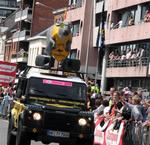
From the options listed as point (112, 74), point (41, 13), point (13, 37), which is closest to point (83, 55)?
point (112, 74)

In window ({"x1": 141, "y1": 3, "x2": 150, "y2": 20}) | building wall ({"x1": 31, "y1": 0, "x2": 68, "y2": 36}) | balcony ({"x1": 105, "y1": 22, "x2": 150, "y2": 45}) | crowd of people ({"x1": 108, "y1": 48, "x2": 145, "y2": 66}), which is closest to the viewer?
crowd of people ({"x1": 108, "y1": 48, "x2": 145, "y2": 66})

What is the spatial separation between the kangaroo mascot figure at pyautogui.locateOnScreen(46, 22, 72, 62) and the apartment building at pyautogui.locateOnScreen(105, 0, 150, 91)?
16.9 metres

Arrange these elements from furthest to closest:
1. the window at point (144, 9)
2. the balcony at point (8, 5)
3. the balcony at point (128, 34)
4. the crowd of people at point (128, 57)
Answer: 1. the balcony at point (8, 5)
2. the window at point (144, 9)
3. the balcony at point (128, 34)
4. the crowd of people at point (128, 57)

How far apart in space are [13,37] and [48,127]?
90.9 metres

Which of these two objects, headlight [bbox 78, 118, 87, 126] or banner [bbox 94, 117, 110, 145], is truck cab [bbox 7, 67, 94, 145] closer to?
headlight [bbox 78, 118, 87, 126]

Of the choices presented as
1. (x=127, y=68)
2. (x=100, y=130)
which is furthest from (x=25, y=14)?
(x=100, y=130)

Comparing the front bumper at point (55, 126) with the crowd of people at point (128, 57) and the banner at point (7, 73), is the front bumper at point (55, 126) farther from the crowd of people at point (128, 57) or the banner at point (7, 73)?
the banner at point (7, 73)

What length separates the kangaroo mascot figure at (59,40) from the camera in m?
28.9

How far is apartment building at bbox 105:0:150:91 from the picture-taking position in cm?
4722

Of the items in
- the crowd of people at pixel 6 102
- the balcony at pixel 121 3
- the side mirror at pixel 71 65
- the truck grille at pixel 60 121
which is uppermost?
the balcony at pixel 121 3

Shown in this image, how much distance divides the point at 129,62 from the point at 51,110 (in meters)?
30.8

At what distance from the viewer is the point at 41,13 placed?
99.5m

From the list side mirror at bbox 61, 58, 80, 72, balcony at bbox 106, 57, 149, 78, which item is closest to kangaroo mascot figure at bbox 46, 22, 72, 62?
side mirror at bbox 61, 58, 80, 72

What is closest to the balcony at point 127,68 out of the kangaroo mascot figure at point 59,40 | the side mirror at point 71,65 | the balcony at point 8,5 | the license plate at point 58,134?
the kangaroo mascot figure at point 59,40
